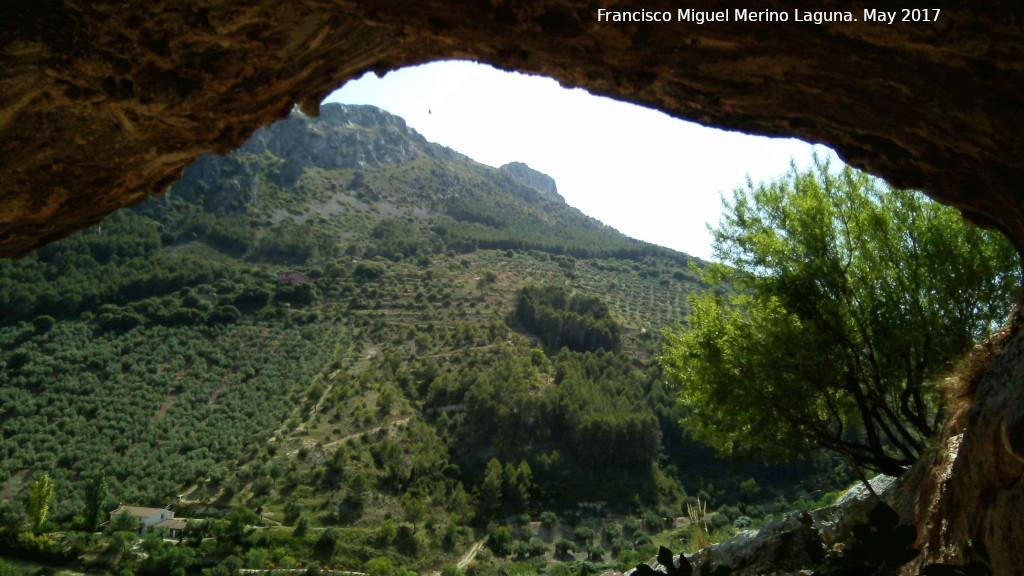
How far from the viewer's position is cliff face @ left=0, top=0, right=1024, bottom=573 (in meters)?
4.26

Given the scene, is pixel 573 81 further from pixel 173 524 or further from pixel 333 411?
pixel 333 411

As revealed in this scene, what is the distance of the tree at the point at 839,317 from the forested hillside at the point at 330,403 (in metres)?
1.84

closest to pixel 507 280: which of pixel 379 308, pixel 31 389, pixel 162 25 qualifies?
pixel 379 308

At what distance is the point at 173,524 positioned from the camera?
119 ft

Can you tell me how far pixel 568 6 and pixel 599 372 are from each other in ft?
210

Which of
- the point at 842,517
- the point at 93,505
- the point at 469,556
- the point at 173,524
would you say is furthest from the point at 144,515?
the point at 842,517

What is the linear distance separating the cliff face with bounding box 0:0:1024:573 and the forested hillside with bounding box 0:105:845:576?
769 centimetres

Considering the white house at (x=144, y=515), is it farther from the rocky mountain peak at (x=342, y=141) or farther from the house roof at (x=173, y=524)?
the rocky mountain peak at (x=342, y=141)

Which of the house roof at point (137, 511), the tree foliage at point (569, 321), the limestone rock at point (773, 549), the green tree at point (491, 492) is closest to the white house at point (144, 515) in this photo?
the house roof at point (137, 511)

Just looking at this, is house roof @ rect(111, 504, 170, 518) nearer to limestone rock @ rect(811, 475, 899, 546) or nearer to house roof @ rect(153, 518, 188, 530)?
house roof @ rect(153, 518, 188, 530)

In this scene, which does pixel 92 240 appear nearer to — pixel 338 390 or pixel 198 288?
pixel 198 288

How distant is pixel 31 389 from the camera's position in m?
50.7

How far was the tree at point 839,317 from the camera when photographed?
30.1ft

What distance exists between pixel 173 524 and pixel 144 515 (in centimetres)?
194
